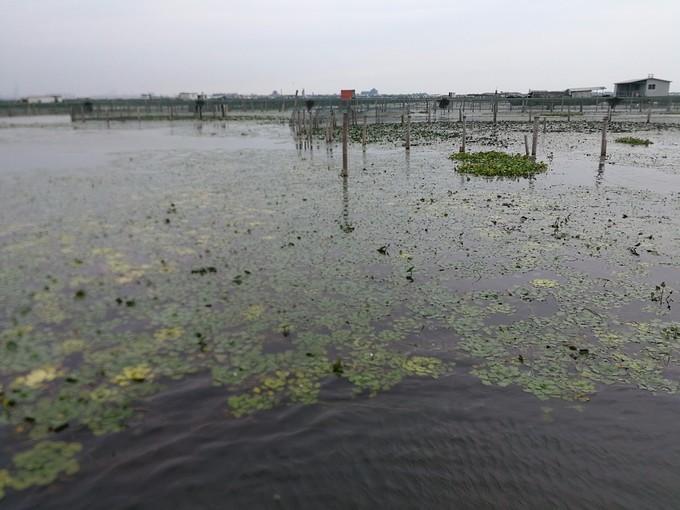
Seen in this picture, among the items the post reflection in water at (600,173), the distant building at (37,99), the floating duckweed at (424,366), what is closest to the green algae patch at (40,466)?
the floating duckweed at (424,366)

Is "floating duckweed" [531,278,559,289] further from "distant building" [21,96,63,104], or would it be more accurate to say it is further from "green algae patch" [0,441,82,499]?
"distant building" [21,96,63,104]

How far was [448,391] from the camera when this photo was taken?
612 cm

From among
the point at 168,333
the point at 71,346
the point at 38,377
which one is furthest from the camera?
the point at 168,333

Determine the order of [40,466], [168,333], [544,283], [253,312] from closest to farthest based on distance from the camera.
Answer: [40,466], [168,333], [253,312], [544,283]

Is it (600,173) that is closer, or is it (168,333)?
(168,333)

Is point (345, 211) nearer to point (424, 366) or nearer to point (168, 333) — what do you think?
point (168, 333)

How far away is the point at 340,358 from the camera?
6855 mm

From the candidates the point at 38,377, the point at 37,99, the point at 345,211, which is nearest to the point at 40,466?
the point at 38,377

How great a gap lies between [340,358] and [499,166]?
58.9 ft

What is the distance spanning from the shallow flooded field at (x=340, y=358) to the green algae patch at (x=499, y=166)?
6.54m

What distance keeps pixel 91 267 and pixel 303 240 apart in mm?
4762

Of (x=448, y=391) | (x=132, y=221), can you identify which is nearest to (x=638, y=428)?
(x=448, y=391)

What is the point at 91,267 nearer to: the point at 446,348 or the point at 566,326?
the point at 446,348

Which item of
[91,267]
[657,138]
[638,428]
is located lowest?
[638,428]
